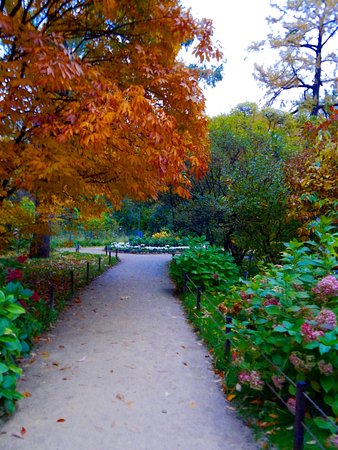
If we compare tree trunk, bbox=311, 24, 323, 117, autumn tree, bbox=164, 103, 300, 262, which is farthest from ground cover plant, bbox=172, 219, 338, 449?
tree trunk, bbox=311, 24, 323, 117

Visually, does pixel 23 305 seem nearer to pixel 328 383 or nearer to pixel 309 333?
Answer: pixel 309 333

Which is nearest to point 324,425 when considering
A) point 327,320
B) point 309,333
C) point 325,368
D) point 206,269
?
point 325,368

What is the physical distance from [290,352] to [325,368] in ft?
1.63

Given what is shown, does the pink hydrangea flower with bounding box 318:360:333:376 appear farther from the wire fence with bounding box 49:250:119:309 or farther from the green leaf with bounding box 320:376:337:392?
the wire fence with bounding box 49:250:119:309

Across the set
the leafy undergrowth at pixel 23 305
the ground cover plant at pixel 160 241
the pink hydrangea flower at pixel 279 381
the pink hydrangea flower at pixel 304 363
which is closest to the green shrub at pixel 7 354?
the leafy undergrowth at pixel 23 305

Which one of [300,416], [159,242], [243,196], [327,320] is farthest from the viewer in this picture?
[159,242]

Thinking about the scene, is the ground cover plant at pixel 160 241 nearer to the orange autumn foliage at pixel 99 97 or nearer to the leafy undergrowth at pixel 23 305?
the leafy undergrowth at pixel 23 305

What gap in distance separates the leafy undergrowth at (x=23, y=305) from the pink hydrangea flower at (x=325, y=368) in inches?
106

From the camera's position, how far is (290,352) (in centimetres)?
374

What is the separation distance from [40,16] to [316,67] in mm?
18873

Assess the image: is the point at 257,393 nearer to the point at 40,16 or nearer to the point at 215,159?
the point at 40,16

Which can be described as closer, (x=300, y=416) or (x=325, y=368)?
(x=300, y=416)

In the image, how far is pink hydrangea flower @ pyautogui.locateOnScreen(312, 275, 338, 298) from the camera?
376cm

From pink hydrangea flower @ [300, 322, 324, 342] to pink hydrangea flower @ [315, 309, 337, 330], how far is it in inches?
2.6
